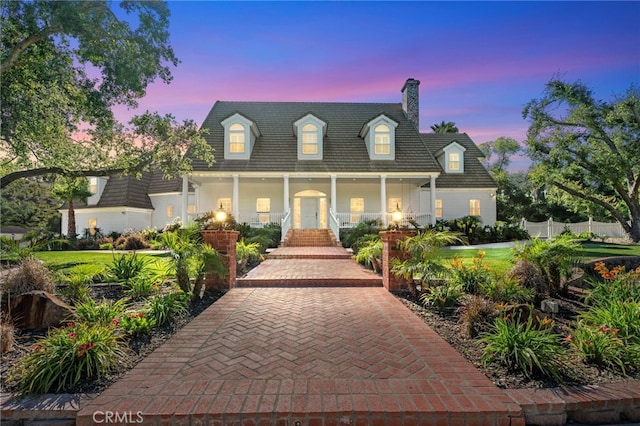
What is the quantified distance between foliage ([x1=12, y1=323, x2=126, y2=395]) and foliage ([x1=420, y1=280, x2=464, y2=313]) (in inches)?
176

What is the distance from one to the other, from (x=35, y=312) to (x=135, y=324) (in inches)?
65.9

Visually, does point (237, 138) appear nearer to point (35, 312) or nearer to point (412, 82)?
point (412, 82)

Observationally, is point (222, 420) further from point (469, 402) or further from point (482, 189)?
point (482, 189)

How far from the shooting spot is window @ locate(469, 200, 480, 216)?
20.0 m

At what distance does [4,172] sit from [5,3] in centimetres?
562

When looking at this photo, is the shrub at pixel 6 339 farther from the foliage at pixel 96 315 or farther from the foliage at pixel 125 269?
the foliage at pixel 125 269

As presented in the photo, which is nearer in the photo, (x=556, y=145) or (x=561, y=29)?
(x=561, y=29)

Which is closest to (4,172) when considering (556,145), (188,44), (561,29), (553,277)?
(188,44)

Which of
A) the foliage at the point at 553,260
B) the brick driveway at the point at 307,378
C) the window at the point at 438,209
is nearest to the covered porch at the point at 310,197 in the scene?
the window at the point at 438,209

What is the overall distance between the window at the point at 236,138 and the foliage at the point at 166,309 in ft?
45.7

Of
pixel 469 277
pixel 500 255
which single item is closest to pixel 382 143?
pixel 500 255

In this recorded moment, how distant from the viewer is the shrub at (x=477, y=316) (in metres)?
3.83

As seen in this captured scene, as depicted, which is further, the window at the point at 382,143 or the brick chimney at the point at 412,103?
the brick chimney at the point at 412,103

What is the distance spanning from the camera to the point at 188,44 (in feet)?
33.3
